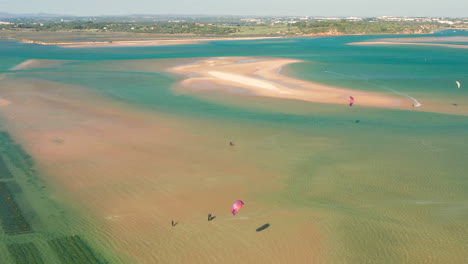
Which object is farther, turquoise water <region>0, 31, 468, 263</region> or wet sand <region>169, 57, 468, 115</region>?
wet sand <region>169, 57, 468, 115</region>

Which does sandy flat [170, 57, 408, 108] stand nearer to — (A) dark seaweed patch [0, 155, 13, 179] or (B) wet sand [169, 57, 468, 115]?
(B) wet sand [169, 57, 468, 115]

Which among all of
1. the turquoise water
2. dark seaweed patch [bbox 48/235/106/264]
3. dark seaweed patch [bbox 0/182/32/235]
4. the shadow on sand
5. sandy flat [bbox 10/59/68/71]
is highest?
sandy flat [bbox 10/59/68/71]

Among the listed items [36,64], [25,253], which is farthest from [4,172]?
[36,64]

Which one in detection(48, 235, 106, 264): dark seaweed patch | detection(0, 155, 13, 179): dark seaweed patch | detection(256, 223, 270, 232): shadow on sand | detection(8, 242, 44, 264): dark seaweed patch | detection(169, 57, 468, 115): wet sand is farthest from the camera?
detection(169, 57, 468, 115): wet sand

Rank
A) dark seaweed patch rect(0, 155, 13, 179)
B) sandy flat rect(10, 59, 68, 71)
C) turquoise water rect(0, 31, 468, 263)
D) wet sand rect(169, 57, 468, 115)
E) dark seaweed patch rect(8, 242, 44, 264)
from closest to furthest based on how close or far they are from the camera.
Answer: dark seaweed patch rect(8, 242, 44, 264), turquoise water rect(0, 31, 468, 263), dark seaweed patch rect(0, 155, 13, 179), wet sand rect(169, 57, 468, 115), sandy flat rect(10, 59, 68, 71)

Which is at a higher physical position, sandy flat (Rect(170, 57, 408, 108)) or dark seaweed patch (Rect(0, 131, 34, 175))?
dark seaweed patch (Rect(0, 131, 34, 175))

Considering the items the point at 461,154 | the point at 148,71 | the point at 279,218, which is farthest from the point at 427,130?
the point at 148,71

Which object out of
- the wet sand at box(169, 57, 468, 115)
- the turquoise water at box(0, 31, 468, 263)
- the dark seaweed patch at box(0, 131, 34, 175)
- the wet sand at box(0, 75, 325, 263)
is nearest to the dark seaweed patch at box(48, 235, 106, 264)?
the wet sand at box(0, 75, 325, 263)

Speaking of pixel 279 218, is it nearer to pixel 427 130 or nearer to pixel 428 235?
pixel 428 235

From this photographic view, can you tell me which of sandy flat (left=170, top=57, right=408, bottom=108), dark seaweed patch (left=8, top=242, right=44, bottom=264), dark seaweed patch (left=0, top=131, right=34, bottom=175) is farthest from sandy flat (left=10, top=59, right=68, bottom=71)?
dark seaweed patch (left=8, top=242, right=44, bottom=264)
